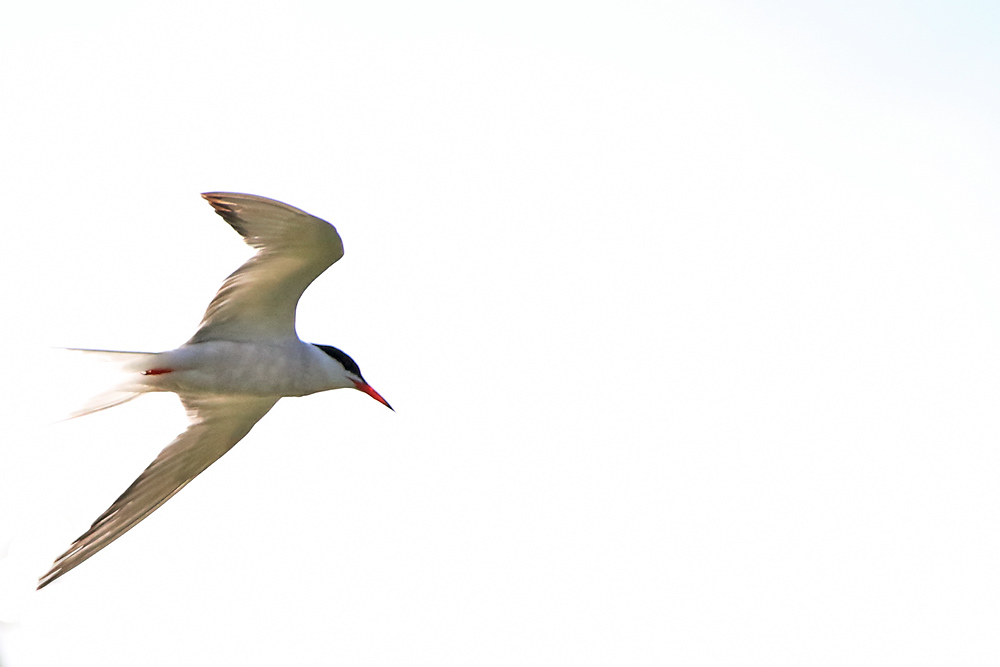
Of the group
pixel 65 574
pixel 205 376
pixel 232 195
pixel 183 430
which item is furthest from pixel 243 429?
pixel 232 195

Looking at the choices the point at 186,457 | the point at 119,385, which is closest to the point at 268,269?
the point at 119,385

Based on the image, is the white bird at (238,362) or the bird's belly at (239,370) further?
the bird's belly at (239,370)

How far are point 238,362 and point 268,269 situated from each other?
627mm

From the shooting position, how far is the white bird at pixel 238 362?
5539 mm

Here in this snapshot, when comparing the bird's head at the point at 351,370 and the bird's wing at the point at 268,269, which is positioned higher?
the bird's wing at the point at 268,269

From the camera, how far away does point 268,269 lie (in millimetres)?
5762

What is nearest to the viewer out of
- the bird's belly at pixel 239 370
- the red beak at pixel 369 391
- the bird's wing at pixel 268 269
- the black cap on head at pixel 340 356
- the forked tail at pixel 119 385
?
the bird's wing at pixel 268 269

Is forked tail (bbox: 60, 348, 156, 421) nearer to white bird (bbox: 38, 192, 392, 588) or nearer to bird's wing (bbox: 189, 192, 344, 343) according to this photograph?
white bird (bbox: 38, 192, 392, 588)

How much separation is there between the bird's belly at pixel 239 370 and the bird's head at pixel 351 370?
199 mm

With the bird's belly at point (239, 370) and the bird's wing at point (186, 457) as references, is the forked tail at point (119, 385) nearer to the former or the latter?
the bird's belly at point (239, 370)

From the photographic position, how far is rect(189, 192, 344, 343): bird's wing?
210 inches

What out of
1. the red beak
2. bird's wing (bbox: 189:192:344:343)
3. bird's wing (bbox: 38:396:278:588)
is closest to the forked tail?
bird's wing (bbox: 189:192:344:343)

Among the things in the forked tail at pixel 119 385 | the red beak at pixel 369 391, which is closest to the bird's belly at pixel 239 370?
the forked tail at pixel 119 385

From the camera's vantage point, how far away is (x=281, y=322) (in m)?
6.10
